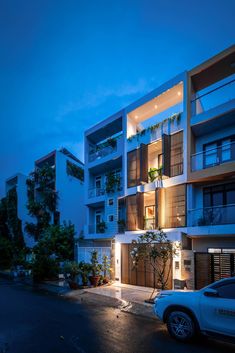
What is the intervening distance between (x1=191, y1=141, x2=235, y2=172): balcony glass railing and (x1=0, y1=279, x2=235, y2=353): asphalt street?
8.74 meters

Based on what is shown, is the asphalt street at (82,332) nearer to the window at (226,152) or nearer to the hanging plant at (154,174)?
the hanging plant at (154,174)

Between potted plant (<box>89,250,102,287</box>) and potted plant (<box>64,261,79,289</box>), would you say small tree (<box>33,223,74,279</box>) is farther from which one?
potted plant (<box>89,250,102,287</box>)

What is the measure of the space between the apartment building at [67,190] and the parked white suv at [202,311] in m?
22.7

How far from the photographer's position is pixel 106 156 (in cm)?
2322

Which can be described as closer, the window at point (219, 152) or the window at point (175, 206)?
the window at point (219, 152)

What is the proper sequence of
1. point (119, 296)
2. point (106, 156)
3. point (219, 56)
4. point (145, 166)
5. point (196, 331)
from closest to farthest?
point (196, 331) → point (119, 296) → point (219, 56) → point (145, 166) → point (106, 156)

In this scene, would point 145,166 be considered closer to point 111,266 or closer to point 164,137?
point 164,137

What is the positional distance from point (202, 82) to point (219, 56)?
1.94m

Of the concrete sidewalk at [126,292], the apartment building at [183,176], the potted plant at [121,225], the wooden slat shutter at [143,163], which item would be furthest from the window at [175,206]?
the potted plant at [121,225]

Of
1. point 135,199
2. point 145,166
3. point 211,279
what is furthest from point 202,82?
point 211,279

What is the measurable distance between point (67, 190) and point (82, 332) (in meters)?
23.5

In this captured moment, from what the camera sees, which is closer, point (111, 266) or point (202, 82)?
point (202, 82)

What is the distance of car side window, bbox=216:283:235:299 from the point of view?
21.5 ft

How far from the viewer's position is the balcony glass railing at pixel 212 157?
15249mm
